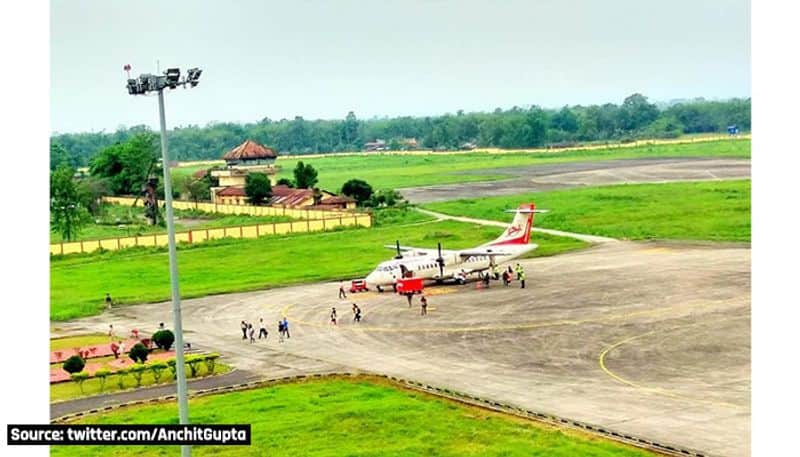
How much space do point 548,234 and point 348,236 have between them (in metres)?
13.8

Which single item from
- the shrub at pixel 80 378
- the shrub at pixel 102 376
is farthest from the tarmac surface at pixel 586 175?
the shrub at pixel 80 378

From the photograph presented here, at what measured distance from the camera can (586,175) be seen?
12731 cm

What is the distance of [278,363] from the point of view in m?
42.3

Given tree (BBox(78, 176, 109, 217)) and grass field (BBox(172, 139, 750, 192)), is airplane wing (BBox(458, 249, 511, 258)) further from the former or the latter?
grass field (BBox(172, 139, 750, 192))

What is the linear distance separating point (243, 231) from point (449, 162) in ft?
291

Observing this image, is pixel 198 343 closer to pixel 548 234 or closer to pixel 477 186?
pixel 548 234

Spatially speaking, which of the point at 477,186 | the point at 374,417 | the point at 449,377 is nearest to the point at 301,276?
the point at 449,377

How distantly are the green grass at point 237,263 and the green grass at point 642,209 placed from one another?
6520mm

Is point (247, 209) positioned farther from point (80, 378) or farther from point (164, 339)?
point (80, 378)

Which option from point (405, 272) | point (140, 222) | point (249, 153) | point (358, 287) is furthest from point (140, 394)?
point (249, 153)

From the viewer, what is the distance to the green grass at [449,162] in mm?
131625

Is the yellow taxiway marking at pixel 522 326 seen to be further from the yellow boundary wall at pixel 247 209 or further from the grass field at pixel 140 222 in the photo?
the grass field at pixel 140 222

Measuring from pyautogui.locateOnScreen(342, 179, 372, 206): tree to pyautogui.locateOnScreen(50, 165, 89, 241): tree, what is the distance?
68.9 feet

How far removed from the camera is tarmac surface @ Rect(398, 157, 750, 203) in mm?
113812
